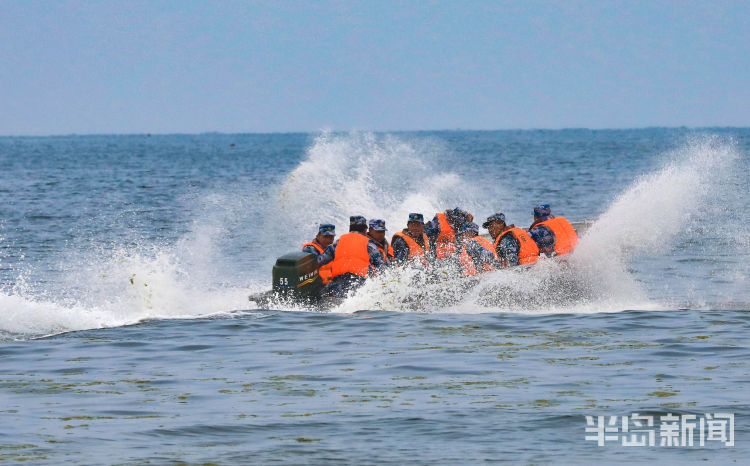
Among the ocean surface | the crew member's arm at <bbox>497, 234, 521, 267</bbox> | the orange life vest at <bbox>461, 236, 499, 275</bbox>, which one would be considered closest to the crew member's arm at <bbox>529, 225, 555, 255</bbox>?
the ocean surface

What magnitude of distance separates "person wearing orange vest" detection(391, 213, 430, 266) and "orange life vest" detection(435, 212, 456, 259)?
59cm

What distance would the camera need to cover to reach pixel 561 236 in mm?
17125

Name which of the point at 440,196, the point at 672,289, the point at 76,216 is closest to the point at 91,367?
the point at 672,289

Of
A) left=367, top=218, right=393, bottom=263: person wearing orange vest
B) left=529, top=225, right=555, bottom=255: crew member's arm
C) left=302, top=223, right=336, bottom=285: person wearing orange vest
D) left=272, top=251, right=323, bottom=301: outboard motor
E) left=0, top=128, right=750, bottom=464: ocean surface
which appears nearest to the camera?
left=0, top=128, right=750, bottom=464: ocean surface

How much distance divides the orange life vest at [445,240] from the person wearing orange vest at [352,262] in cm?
186

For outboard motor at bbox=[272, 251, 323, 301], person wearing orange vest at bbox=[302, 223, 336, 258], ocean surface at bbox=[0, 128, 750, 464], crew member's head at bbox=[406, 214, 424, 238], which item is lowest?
ocean surface at bbox=[0, 128, 750, 464]

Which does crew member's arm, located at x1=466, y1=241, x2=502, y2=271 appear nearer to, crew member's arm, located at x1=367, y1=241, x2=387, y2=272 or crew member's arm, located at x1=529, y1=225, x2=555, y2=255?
crew member's arm, located at x1=529, y1=225, x2=555, y2=255

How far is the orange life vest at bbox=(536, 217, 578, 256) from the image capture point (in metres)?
17.1

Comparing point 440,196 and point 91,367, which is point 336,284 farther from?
point 440,196

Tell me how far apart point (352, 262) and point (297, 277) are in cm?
85

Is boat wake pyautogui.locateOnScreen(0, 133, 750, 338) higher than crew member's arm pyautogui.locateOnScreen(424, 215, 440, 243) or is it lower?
lower

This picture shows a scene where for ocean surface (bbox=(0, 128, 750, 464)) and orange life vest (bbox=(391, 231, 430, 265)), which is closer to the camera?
ocean surface (bbox=(0, 128, 750, 464))

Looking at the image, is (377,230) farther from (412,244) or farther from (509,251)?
(509,251)

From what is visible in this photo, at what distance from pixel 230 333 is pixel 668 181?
13468 mm
